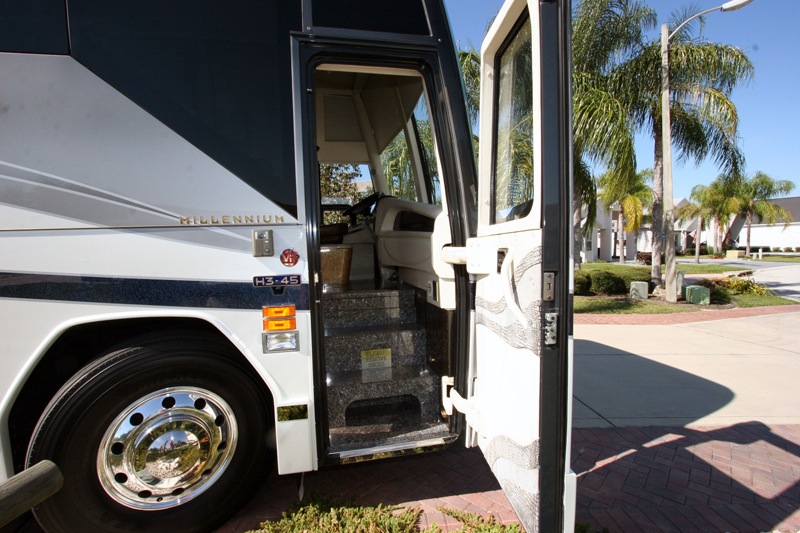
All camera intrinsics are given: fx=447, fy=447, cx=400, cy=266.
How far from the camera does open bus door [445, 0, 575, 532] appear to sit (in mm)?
1691

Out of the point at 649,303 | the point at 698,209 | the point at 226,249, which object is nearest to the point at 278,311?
the point at 226,249

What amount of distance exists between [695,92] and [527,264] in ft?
35.4

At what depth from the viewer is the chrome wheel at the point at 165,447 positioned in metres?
2.12

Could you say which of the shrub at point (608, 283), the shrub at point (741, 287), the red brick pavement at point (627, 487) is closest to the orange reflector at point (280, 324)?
the red brick pavement at point (627, 487)

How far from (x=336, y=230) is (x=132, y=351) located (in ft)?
6.48

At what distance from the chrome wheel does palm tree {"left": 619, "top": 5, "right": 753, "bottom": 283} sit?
1072 centimetres

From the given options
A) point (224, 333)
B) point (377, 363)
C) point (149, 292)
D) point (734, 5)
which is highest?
point (734, 5)

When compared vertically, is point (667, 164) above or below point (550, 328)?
above

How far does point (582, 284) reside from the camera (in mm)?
11898

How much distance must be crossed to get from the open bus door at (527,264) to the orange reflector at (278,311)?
3.02ft

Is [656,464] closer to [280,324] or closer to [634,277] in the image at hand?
[280,324]

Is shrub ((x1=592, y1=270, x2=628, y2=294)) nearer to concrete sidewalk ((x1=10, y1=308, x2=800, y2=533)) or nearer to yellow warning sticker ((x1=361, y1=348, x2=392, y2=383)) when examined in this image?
concrete sidewalk ((x1=10, y1=308, x2=800, y2=533))

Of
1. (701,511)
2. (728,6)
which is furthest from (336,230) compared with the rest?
(728,6)

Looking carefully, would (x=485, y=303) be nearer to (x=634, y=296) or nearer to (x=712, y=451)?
(x=712, y=451)
